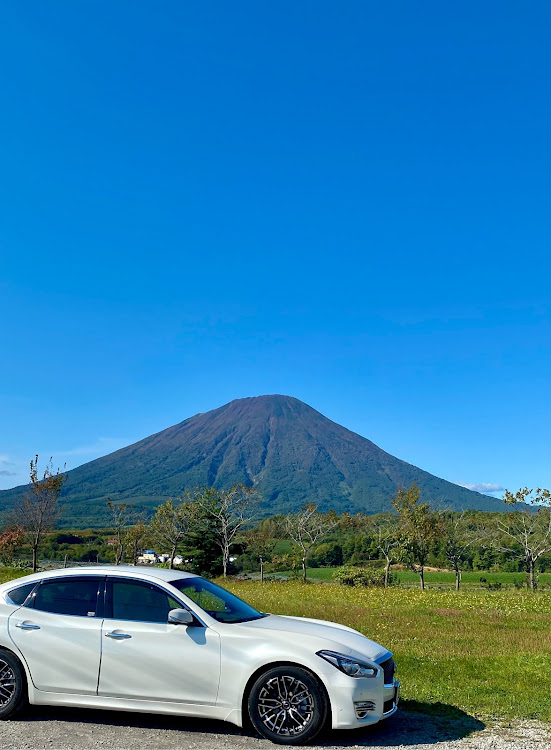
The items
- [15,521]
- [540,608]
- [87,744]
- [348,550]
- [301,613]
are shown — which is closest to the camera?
[87,744]

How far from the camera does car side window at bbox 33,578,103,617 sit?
262 inches

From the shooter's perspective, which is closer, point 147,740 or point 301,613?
point 147,740

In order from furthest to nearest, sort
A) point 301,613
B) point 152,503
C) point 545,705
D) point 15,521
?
1. point 152,503
2. point 15,521
3. point 301,613
4. point 545,705

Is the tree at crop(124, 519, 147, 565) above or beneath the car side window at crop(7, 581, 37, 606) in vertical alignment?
beneath

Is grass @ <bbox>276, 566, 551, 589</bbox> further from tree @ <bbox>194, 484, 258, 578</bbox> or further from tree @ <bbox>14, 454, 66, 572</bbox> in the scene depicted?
tree @ <bbox>14, 454, 66, 572</bbox>

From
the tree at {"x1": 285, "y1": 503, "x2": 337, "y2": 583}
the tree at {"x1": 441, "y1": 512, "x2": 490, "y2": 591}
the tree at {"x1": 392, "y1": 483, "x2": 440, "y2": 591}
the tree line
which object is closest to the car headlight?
the tree line

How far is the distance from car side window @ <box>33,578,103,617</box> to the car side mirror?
A: 94 cm

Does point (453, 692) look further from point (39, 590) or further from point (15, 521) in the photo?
point (15, 521)

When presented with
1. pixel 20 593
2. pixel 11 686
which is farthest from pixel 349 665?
pixel 20 593

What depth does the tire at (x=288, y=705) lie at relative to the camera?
5.79 m

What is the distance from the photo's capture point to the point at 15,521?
40375 mm

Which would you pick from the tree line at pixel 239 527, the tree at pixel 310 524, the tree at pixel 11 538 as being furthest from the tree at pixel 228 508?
the tree at pixel 11 538

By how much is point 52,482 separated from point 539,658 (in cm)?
3080

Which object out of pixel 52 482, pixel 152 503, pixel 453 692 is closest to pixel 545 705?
pixel 453 692
